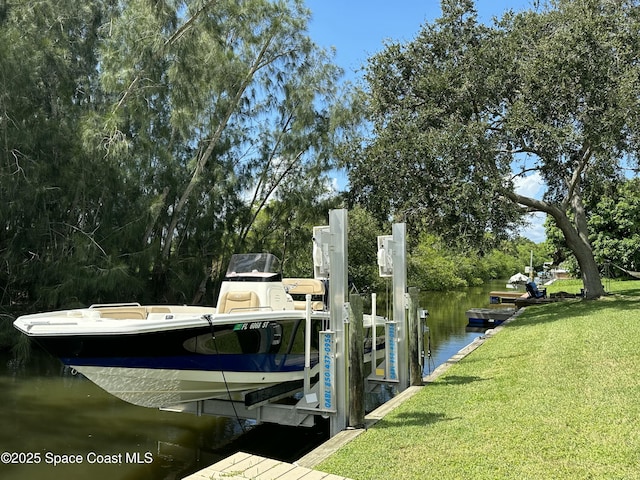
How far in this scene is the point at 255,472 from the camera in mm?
3980

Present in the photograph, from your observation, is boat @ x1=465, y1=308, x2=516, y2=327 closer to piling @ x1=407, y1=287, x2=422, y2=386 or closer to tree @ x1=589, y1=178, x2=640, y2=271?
piling @ x1=407, y1=287, x2=422, y2=386

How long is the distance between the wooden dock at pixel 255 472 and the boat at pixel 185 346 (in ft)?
8.51

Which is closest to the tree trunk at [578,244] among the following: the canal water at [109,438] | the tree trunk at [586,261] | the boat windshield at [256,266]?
the tree trunk at [586,261]

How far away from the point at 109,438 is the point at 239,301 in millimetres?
2773

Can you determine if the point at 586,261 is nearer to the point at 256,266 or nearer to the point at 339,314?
the point at 256,266

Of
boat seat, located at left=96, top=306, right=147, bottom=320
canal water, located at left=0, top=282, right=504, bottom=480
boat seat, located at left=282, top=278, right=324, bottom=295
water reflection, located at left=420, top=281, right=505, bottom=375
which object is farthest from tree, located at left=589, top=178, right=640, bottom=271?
boat seat, located at left=96, top=306, right=147, bottom=320

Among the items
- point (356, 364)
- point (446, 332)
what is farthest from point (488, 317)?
point (356, 364)

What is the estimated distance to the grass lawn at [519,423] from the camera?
4.51 metres

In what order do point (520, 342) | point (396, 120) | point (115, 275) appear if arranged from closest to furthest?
point (520, 342)
point (115, 275)
point (396, 120)

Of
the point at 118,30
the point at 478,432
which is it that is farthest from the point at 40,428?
Result: the point at 118,30

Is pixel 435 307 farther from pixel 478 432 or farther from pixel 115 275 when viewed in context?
pixel 478 432

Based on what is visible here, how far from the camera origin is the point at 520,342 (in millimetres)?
11336

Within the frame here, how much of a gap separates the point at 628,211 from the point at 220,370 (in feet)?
108

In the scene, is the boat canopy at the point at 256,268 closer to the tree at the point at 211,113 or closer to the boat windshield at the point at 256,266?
the boat windshield at the point at 256,266
